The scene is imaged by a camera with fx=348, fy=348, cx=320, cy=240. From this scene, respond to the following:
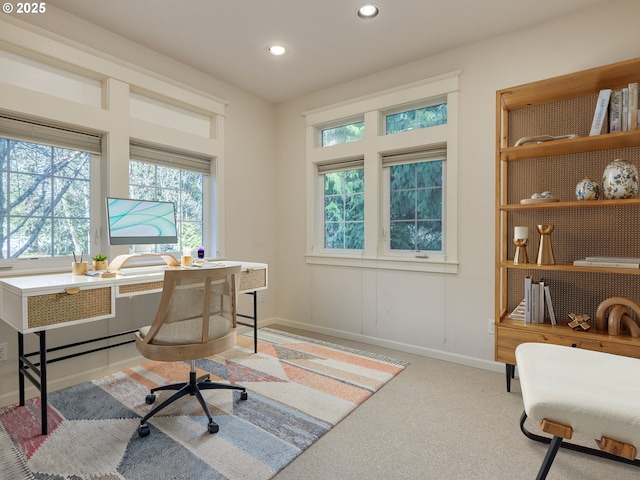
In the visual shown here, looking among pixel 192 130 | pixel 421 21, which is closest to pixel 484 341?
pixel 421 21

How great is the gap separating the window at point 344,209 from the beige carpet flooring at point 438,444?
1558 millimetres

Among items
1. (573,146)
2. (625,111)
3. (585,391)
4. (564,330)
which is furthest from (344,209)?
(585,391)

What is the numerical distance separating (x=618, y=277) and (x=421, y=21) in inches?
83.6

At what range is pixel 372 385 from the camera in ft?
7.86

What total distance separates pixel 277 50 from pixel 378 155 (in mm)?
1243

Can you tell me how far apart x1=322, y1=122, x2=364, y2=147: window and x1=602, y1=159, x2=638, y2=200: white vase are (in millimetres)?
2016

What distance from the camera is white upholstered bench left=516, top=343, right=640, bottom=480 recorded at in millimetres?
1075

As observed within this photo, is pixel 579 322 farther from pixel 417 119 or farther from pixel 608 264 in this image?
pixel 417 119

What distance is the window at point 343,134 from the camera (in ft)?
11.4

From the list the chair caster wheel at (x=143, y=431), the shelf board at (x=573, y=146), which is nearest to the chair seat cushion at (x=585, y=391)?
the shelf board at (x=573, y=146)

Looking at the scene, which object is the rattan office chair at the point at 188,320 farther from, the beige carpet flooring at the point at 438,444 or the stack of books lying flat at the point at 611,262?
the stack of books lying flat at the point at 611,262

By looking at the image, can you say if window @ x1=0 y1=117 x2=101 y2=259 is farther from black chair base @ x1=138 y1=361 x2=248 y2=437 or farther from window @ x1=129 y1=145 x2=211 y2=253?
black chair base @ x1=138 y1=361 x2=248 y2=437

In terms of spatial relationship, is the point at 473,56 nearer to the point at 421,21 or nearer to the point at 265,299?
the point at 421,21

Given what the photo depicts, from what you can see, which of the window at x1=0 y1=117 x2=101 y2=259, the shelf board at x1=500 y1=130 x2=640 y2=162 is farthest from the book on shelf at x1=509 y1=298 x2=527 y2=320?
the window at x1=0 y1=117 x2=101 y2=259
